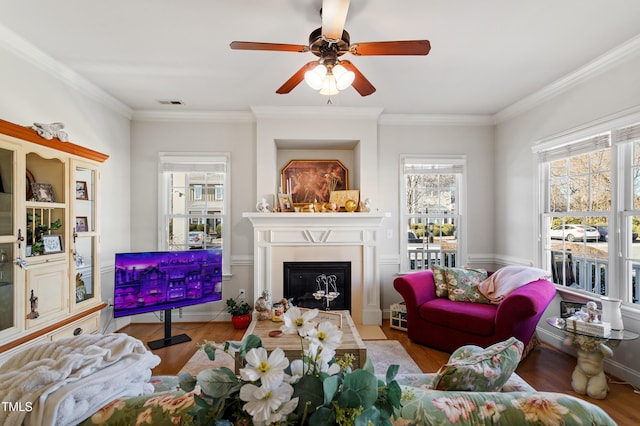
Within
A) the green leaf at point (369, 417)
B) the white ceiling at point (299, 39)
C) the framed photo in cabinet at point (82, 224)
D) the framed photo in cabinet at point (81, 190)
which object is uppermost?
the white ceiling at point (299, 39)

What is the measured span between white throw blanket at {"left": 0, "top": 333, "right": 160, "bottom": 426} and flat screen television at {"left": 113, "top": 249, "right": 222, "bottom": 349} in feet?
6.75

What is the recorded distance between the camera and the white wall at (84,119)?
7.96ft

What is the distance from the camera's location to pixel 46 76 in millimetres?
2707

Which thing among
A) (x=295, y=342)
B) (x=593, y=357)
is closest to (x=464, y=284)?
(x=593, y=357)

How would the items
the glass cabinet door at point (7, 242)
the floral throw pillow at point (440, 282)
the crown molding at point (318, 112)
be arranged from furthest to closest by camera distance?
the crown molding at point (318, 112)
the floral throw pillow at point (440, 282)
the glass cabinet door at point (7, 242)

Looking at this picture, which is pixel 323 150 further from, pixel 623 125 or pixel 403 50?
pixel 623 125

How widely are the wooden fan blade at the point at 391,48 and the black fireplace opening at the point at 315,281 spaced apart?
2.54 meters

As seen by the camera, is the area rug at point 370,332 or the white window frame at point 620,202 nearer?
the white window frame at point 620,202

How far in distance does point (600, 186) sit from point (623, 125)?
56 cm

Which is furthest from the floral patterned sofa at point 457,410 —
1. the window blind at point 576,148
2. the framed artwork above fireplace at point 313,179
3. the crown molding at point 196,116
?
the crown molding at point 196,116

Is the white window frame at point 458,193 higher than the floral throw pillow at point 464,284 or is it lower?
higher

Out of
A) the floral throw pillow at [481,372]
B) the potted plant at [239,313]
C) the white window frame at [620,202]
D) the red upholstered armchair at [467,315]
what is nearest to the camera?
the floral throw pillow at [481,372]

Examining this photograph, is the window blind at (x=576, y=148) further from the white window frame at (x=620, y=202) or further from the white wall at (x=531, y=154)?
the white wall at (x=531, y=154)

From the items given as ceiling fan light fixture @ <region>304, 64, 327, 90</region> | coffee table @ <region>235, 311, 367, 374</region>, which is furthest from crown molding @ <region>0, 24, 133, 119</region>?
coffee table @ <region>235, 311, 367, 374</region>
